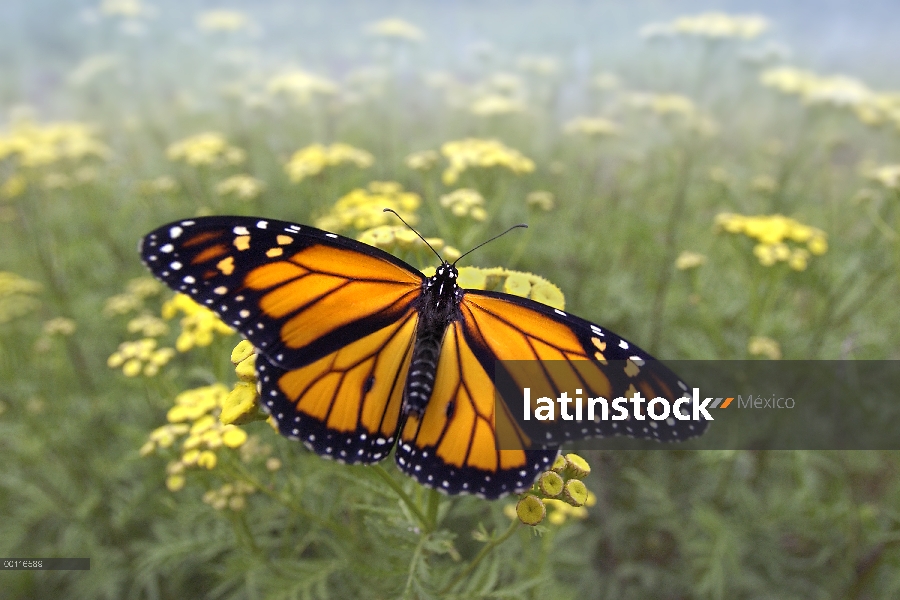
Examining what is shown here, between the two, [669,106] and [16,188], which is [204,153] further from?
[669,106]

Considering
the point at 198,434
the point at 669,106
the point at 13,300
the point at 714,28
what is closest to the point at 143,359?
the point at 198,434

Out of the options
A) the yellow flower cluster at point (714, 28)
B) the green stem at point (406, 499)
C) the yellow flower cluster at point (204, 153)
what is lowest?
the green stem at point (406, 499)

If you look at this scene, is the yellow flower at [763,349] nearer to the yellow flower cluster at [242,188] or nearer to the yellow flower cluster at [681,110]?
the yellow flower cluster at [681,110]

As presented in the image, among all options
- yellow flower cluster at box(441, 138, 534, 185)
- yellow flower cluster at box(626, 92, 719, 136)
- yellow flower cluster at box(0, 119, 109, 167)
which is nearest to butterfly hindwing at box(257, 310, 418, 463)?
yellow flower cluster at box(441, 138, 534, 185)

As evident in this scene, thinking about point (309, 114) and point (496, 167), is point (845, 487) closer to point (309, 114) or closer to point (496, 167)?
point (496, 167)

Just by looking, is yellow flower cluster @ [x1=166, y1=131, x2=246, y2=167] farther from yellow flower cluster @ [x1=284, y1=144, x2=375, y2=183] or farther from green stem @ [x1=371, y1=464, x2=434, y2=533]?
green stem @ [x1=371, y1=464, x2=434, y2=533]

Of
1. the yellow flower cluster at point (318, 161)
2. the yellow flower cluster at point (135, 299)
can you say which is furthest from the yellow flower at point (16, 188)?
the yellow flower cluster at point (318, 161)
